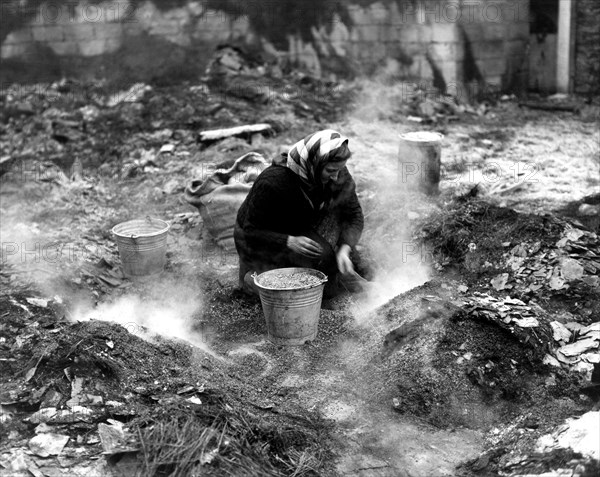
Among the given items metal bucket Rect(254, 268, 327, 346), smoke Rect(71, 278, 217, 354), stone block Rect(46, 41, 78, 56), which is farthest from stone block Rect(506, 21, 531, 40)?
metal bucket Rect(254, 268, 327, 346)

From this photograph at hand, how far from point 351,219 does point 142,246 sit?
215 centimetres

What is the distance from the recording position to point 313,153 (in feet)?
19.0

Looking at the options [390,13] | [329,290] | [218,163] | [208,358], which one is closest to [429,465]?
[208,358]

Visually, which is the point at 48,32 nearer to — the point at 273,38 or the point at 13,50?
the point at 13,50

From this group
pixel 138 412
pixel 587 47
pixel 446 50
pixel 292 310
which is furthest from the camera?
pixel 587 47

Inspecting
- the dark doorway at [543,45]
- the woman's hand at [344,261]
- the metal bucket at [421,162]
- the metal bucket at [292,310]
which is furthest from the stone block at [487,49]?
the metal bucket at [292,310]

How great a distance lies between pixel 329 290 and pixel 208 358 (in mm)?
1462

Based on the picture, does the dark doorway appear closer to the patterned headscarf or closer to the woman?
the woman

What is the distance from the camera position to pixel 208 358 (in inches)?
218

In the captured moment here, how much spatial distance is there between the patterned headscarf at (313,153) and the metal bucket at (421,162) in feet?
8.16

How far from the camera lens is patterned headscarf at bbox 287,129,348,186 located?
225 inches

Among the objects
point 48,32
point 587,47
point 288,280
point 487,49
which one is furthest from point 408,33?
point 288,280

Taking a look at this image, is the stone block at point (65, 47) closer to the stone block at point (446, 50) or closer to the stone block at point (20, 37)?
the stone block at point (20, 37)

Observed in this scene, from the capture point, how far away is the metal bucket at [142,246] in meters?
7.29
